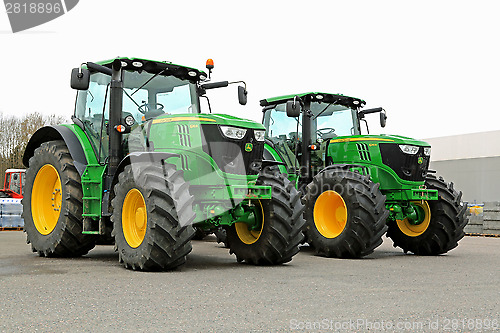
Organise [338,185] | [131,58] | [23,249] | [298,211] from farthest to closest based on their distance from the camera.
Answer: [23,249] → [338,185] → [131,58] → [298,211]

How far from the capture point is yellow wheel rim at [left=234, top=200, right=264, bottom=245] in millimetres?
8266

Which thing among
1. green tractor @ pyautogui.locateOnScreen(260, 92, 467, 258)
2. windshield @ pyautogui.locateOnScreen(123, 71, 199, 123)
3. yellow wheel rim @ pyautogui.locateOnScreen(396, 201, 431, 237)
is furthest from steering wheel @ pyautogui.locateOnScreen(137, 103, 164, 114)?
yellow wheel rim @ pyautogui.locateOnScreen(396, 201, 431, 237)

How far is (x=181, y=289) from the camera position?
235 inches

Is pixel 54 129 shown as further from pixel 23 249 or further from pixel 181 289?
pixel 181 289

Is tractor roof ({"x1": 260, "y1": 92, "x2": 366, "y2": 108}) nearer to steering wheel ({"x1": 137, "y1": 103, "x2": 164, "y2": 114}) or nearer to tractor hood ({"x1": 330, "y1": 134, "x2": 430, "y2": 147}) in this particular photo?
tractor hood ({"x1": 330, "y1": 134, "x2": 430, "y2": 147})

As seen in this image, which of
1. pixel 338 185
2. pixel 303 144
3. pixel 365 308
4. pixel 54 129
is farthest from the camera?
pixel 303 144

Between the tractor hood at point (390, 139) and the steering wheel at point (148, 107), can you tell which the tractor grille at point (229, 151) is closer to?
the steering wheel at point (148, 107)

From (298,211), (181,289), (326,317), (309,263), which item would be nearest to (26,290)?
(181,289)

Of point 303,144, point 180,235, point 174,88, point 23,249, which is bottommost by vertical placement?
point 23,249

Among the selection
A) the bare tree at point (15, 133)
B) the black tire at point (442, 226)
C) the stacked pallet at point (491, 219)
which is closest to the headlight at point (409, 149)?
the black tire at point (442, 226)

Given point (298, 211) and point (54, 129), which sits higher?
point (54, 129)

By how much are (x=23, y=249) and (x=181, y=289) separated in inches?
239

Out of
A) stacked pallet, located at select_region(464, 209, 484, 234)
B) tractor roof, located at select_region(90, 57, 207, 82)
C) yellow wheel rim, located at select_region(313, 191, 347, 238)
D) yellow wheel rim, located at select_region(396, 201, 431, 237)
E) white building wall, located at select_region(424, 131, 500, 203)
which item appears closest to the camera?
tractor roof, located at select_region(90, 57, 207, 82)

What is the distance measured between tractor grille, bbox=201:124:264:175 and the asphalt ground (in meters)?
1.36
